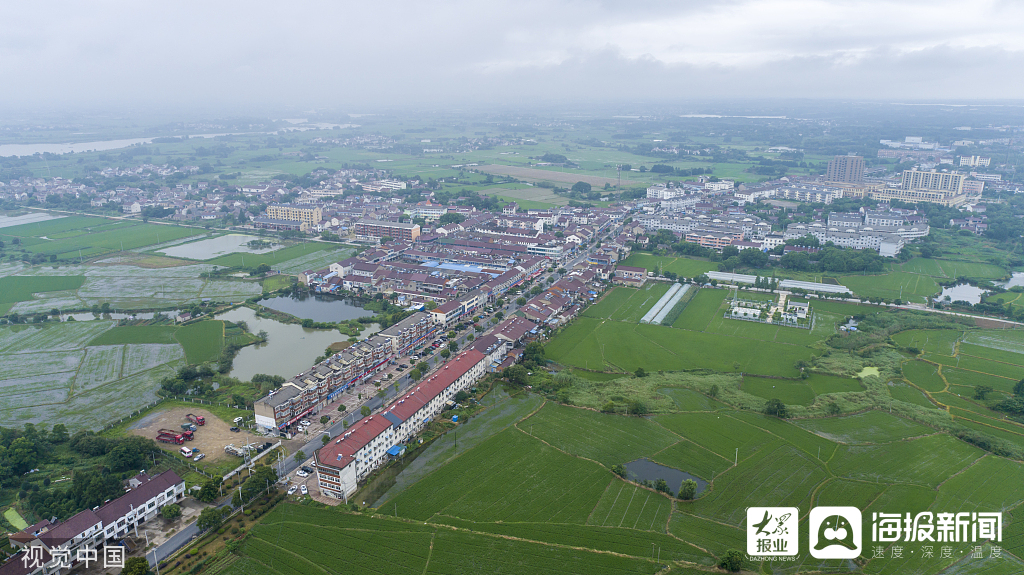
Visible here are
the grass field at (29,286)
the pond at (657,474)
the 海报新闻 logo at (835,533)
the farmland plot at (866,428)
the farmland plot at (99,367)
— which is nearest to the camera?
the 海报新闻 logo at (835,533)

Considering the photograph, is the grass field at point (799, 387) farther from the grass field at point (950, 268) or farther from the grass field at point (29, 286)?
the grass field at point (29, 286)

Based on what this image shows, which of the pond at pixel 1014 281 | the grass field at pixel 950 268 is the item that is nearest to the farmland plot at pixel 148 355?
the grass field at pixel 950 268

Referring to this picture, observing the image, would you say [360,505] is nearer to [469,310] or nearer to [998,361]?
[469,310]

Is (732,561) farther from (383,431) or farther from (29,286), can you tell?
(29,286)

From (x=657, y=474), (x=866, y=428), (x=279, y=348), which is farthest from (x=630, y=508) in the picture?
(x=279, y=348)

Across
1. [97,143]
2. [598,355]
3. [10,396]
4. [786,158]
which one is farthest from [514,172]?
[97,143]
